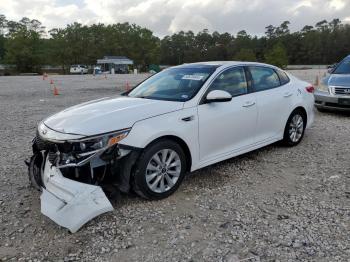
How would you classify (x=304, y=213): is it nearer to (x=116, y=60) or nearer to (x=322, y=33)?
(x=116, y=60)

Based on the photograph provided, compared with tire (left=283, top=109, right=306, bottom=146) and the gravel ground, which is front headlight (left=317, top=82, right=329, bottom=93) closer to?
tire (left=283, top=109, right=306, bottom=146)

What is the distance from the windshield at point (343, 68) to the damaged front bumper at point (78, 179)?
26.7 feet

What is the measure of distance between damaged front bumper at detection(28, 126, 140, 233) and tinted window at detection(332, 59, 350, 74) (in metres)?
8.15

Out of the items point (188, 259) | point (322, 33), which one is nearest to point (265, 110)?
point (188, 259)

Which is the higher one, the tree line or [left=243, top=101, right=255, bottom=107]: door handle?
the tree line

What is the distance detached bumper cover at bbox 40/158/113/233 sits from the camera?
11.2ft

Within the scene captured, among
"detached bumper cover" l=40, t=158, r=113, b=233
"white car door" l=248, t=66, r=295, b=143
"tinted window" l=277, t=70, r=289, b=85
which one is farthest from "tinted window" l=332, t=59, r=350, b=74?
"detached bumper cover" l=40, t=158, r=113, b=233

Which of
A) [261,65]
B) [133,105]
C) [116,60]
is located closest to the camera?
[133,105]

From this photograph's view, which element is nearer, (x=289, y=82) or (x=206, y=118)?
(x=206, y=118)

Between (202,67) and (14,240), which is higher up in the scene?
(202,67)

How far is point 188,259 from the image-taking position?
3.09 metres

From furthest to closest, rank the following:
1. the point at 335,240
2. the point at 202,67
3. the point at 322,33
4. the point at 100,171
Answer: the point at 322,33 < the point at 202,67 < the point at 100,171 < the point at 335,240

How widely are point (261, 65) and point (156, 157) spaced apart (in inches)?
110

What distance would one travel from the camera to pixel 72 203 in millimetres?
3426
